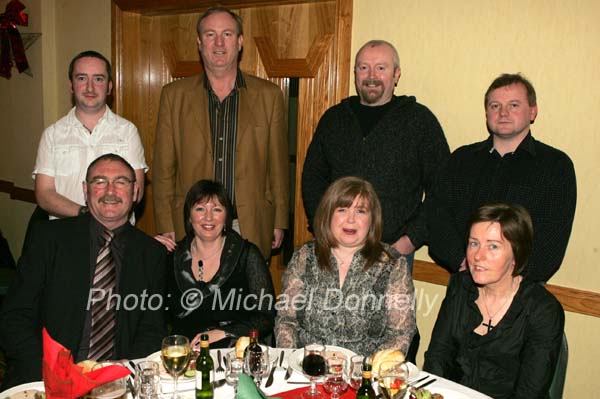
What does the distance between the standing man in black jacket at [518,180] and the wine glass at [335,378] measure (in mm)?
1214

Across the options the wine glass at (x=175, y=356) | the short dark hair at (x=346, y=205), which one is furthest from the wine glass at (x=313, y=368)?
the short dark hair at (x=346, y=205)

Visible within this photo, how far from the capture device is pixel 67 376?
1.41 meters

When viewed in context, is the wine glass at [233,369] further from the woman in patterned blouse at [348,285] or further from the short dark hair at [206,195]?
the short dark hair at [206,195]

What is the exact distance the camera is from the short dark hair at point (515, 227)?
227cm

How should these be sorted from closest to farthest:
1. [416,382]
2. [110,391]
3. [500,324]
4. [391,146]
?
[110,391] < [416,382] < [500,324] < [391,146]

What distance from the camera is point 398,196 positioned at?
3066mm

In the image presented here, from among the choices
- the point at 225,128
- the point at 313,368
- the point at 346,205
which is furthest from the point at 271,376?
the point at 225,128

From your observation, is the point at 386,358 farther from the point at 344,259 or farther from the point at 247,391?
the point at 344,259

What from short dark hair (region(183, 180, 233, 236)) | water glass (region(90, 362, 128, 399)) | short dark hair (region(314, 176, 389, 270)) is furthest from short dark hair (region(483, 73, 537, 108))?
water glass (region(90, 362, 128, 399))

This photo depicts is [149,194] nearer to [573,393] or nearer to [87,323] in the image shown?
[87,323]

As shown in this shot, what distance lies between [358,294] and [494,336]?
0.56 metres

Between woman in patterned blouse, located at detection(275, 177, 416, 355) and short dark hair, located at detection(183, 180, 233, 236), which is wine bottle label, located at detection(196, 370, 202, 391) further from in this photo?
short dark hair, located at detection(183, 180, 233, 236)

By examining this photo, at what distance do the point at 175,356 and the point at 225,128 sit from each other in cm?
185

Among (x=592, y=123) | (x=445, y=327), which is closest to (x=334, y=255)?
(x=445, y=327)
